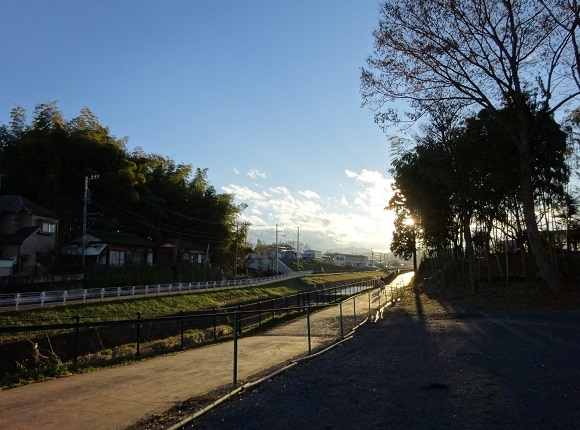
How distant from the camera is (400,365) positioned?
26.2ft

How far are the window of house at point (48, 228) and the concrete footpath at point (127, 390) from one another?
3204 centimetres

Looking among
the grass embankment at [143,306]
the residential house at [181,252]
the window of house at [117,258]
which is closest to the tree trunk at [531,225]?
the grass embankment at [143,306]

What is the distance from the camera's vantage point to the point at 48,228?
3816cm

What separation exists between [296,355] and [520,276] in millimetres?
21148

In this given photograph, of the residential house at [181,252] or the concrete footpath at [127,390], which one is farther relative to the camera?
the residential house at [181,252]

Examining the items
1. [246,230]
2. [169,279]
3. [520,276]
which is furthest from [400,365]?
[246,230]

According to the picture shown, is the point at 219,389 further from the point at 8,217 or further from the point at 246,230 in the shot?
the point at 246,230

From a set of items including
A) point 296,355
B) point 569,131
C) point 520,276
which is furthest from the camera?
point 520,276

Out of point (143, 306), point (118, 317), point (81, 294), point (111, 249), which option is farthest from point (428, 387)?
point (111, 249)

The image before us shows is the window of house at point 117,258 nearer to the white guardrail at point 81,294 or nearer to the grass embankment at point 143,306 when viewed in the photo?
the white guardrail at point 81,294

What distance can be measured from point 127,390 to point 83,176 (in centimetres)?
3928

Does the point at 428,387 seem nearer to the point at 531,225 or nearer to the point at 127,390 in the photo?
the point at 127,390

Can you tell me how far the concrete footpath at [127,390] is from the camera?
5164 millimetres

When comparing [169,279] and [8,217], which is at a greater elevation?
[8,217]
